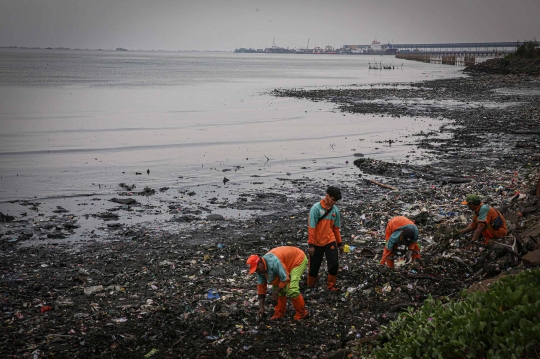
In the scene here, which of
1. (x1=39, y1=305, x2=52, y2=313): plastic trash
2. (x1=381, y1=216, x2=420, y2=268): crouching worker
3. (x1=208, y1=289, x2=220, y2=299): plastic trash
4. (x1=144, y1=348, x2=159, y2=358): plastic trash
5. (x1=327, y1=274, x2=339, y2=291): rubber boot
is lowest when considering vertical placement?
(x1=144, y1=348, x2=159, y2=358): plastic trash

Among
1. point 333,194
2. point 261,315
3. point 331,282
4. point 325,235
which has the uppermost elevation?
point 333,194

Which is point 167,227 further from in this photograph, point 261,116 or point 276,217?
point 261,116

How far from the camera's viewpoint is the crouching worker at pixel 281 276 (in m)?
6.87

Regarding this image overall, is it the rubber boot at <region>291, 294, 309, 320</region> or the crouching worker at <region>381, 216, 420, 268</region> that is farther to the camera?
the crouching worker at <region>381, 216, 420, 268</region>

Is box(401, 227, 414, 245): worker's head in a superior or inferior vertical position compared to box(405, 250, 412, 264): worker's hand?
superior

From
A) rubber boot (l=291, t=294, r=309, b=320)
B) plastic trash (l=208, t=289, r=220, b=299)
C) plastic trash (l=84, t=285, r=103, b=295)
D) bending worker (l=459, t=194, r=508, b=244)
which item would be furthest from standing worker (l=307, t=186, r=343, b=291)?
plastic trash (l=84, t=285, r=103, b=295)

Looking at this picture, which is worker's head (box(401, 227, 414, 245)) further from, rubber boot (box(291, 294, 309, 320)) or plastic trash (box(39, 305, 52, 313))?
plastic trash (box(39, 305, 52, 313))

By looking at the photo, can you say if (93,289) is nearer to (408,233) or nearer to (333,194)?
(333,194)

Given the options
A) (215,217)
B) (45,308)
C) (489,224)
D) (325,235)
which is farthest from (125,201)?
(489,224)

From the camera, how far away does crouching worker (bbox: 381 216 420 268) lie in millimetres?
8555

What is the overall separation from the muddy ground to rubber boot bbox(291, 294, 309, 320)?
0.47ft

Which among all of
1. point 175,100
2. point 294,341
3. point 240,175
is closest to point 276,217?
point 240,175

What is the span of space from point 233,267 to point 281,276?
8.87 feet

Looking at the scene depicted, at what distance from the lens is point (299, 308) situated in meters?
7.14
